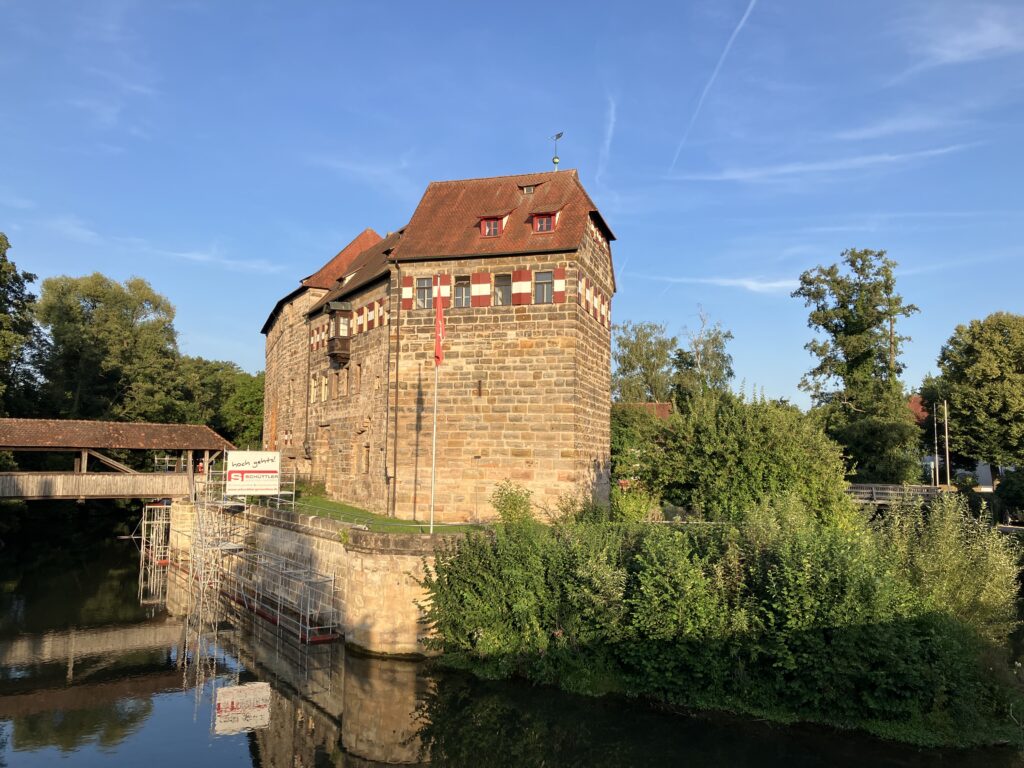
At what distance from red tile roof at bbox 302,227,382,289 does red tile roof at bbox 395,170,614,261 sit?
11265 millimetres

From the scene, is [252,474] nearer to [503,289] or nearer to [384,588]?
[384,588]

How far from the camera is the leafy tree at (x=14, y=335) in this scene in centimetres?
2719

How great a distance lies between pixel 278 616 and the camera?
1797 centimetres

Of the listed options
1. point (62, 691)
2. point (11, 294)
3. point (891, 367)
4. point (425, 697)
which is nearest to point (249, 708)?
point (425, 697)

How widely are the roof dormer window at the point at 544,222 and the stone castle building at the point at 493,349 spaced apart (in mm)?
30

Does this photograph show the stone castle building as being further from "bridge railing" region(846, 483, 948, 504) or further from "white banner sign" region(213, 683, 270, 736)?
"bridge railing" region(846, 483, 948, 504)

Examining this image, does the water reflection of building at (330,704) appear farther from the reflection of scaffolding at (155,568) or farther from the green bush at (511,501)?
the reflection of scaffolding at (155,568)

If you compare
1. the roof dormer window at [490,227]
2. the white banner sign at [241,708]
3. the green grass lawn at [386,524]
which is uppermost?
the roof dormer window at [490,227]

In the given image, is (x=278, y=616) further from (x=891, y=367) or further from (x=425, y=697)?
(x=891, y=367)

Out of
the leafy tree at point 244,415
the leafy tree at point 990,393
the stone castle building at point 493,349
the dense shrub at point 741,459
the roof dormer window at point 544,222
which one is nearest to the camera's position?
the dense shrub at point 741,459

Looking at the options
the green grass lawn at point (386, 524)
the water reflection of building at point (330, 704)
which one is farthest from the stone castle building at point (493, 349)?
the water reflection of building at point (330, 704)

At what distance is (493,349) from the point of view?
65.7ft

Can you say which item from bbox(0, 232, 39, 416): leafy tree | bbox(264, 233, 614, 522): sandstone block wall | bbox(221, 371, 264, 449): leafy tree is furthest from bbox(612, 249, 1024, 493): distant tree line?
bbox(221, 371, 264, 449): leafy tree

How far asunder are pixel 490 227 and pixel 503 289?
2144 millimetres
